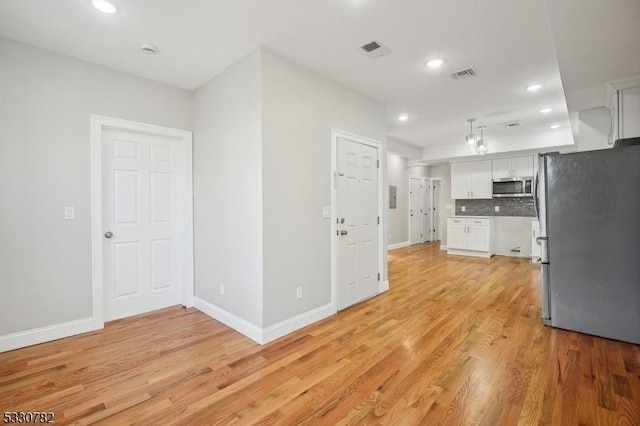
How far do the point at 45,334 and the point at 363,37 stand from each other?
3.97 meters

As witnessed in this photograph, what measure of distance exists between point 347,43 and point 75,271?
11.2ft

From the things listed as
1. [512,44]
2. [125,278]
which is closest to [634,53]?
[512,44]

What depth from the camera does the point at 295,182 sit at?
2988 millimetres

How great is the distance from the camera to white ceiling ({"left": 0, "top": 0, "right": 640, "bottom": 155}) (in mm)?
2158

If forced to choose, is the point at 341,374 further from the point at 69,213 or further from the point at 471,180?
the point at 471,180

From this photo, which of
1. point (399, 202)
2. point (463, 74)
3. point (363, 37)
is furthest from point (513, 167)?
point (363, 37)

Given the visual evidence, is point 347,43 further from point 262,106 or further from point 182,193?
point 182,193

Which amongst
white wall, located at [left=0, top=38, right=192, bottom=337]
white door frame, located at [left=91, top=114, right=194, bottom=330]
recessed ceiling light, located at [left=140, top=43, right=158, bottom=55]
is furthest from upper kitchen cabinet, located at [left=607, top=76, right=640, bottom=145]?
white wall, located at [left=0, top=38, right=192, bottom=337]

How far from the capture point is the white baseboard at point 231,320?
9.02 ft

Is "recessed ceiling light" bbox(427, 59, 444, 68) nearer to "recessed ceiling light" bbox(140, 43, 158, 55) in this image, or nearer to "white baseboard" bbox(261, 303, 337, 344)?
"recessed ceiling light" bbox(140, 43, 158, 55)

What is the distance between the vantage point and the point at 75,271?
9.50 ft

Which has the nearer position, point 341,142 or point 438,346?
point 438,346

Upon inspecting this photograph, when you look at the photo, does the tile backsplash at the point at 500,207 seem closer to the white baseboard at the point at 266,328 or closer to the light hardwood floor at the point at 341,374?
the light hardwood floor at the point at 341,374

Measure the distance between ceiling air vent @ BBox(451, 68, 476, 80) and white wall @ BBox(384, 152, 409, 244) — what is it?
4.36m
